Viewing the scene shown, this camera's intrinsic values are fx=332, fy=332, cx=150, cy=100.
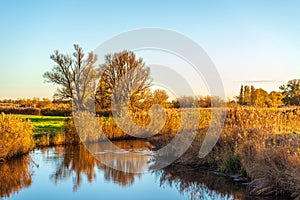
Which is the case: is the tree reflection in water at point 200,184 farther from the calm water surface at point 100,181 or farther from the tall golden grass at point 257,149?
the tall golden grass at point 257,149

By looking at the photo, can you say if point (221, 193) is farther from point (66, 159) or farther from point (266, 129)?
point (66, 159)

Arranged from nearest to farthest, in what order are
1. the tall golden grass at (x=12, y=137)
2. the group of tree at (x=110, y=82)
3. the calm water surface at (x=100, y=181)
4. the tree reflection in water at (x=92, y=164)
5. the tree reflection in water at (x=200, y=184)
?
the tree reflection in water at (x=200, y=184)
the calm water surface at (x=100, y=181)
the tree reflection in water at (x=92, y=164)
the tall golden grass at (x=12, y=137)
the group of tree at (x=110, y=82)

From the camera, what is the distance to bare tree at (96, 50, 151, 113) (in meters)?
27.5

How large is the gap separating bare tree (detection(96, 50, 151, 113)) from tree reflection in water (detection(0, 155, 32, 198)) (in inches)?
584

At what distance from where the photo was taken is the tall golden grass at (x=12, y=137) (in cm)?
1308

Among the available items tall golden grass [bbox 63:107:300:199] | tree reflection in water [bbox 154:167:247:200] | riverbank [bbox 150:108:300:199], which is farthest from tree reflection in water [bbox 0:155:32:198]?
tall golden grass [bbox 63:107:300:199]

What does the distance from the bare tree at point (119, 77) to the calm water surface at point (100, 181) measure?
556 inches

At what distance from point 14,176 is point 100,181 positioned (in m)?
2.88

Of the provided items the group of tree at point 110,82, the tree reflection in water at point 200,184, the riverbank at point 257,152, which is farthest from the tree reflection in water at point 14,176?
the group of tree at point 110,82

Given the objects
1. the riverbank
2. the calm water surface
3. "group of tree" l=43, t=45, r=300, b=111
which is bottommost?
the calm water surface

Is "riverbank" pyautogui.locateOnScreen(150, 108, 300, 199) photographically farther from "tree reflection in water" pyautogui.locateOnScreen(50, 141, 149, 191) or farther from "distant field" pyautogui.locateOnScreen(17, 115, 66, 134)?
"distant field" pyautogui.locateOnScreen(17, 115, 66, 134)

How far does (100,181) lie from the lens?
10188mm

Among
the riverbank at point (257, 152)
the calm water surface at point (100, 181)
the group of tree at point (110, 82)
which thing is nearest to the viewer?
the riverbank at point (257, 152)

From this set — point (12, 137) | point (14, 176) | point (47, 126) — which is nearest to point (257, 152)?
point (14, 176)
